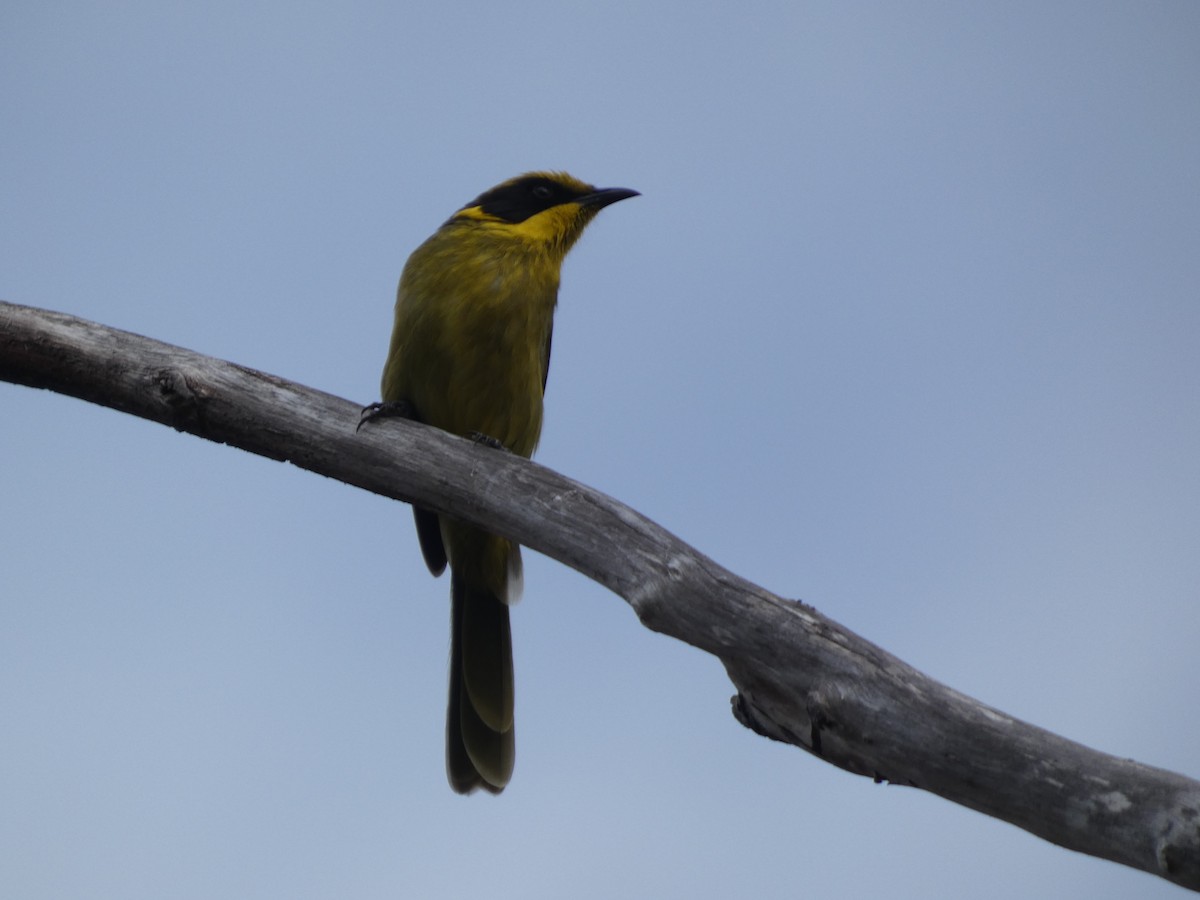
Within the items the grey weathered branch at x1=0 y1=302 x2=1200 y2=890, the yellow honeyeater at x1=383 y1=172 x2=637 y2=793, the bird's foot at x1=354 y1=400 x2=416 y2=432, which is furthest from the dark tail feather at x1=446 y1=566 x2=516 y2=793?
the grey weathered branch at x1=0 y1=302 x2=1200 y2=890

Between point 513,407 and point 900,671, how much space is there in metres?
2.29

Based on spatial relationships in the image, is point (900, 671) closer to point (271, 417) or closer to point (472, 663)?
point (271, 417)

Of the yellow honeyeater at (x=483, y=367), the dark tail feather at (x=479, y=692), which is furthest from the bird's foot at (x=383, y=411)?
the dark tail feather at (x=479, y=692)

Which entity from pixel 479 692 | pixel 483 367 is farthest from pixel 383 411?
pixel 479 692

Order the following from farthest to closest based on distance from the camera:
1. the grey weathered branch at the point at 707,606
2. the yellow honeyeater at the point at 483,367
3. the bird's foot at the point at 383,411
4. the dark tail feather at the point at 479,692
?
the dark tail feather at the point at 479,692, the yellow honeyeater at the point at 483,367, the bird's foot at the point at 383,411, the grey weathered branch at the point at 707,606

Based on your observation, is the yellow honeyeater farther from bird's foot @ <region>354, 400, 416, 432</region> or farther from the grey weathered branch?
the grey weathered branch

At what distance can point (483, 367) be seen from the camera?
4.96 metres

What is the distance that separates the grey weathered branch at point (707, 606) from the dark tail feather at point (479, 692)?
1451mm

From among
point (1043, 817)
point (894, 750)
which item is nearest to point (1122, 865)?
point (1043, 817)

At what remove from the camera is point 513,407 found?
504 cm

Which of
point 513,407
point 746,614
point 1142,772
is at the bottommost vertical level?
point 1142,772

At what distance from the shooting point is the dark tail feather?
523cm

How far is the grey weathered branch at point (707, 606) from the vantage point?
2.90 m

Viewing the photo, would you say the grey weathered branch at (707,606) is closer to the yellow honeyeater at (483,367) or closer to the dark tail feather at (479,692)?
the yellow honeyeater at (483,367)
